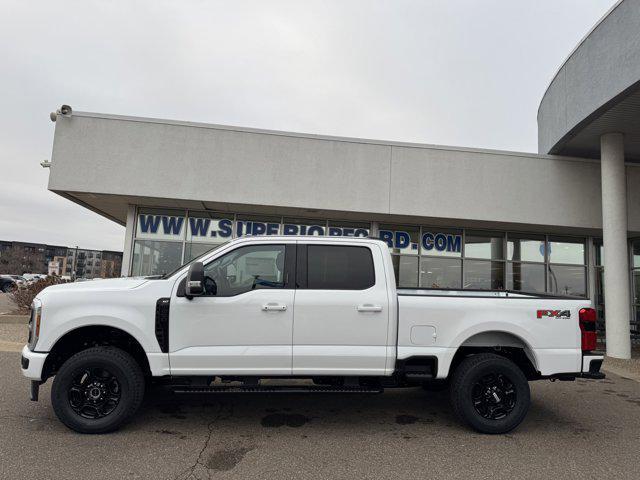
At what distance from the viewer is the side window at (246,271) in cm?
468

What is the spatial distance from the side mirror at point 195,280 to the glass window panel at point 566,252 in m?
13.5

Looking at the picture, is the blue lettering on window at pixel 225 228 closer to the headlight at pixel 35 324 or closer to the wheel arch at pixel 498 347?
the headlight at pixel 35 324

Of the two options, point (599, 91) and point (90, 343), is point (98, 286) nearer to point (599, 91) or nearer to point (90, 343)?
point (90, 343)

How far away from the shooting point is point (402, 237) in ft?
45.9

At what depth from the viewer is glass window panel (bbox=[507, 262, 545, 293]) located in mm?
14461

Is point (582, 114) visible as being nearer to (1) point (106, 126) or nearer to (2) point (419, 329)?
(2) point (419, 329)

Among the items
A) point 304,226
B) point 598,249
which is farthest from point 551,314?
point 598,249

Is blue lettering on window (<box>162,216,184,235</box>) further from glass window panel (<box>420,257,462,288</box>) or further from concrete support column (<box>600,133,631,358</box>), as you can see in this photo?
concrete support column (<box>600,133,631,358</box>)

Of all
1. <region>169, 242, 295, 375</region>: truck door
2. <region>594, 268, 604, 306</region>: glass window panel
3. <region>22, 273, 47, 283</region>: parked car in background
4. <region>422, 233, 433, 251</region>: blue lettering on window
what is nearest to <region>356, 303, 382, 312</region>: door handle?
<region>169, 242, 295, 375</region>: truck door

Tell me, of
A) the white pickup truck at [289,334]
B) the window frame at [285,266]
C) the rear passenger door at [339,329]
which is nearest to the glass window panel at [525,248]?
the white pickup truck at [289,334]

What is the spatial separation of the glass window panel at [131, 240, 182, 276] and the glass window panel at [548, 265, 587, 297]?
11.7m

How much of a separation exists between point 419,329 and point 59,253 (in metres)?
152

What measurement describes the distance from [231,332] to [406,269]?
10092 millimetres

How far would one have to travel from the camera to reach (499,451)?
14.1ft
